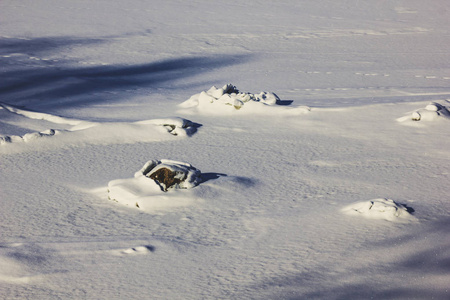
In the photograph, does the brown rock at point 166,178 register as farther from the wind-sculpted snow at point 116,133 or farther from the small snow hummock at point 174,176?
the wind-sculpted snow at point 116,133

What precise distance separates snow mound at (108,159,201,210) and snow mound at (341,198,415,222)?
77 centimetres

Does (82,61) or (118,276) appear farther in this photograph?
(82,61)

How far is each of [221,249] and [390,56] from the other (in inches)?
229

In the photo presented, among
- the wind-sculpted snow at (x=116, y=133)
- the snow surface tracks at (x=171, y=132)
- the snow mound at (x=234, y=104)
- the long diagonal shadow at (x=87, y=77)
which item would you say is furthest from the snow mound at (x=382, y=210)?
the long diagonal shadow at (x=87, y=77)

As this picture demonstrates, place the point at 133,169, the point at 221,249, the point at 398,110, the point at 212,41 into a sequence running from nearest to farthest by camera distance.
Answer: the point at 221,249 → the point at 133,169 → the point at 398,110 → the point at 212,41

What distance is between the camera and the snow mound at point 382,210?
7.76 ft

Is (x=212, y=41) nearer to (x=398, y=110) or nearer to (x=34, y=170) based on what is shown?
(x=398, y=110)

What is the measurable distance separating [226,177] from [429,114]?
189 cm

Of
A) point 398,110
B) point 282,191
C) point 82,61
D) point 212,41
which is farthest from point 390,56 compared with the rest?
point 282,191

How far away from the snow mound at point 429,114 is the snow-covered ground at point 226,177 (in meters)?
0.01

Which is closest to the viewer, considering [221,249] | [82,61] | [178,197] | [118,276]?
[118,276]

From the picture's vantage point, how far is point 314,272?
1960mm

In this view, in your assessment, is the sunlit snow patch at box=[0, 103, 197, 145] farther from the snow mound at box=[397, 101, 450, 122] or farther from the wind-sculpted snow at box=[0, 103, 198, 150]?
the snow mound at box=[397, 101, 450, 122]

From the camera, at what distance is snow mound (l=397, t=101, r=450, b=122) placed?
3.92 meters
